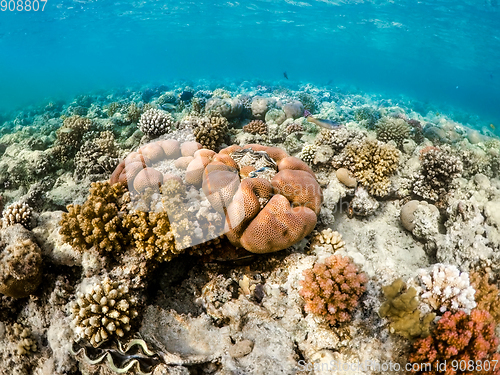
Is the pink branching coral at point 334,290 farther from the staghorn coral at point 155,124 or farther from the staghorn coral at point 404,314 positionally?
the staghorn coral at point 155,124

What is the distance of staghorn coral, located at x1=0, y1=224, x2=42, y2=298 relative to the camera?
11.2 feet

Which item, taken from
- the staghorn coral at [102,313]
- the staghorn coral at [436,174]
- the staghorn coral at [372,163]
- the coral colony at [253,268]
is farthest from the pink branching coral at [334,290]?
the staghorn coral at [436,174]

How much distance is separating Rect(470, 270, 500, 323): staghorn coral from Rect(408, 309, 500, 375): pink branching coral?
47cm

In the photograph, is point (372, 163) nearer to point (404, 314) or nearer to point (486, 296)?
point (486, 296)

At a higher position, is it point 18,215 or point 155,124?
point 155,124

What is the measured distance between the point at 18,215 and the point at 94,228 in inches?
66.0

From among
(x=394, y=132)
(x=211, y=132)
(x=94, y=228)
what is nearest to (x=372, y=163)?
(x=394, y=132)

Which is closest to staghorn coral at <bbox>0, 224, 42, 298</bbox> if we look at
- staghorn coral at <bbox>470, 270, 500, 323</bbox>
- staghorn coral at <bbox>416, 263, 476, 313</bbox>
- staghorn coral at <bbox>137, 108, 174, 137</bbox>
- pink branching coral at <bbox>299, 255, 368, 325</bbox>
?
pink branching coral at <bbox>299, 255, 368, 325</bbox>

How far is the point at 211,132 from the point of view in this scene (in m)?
6.36

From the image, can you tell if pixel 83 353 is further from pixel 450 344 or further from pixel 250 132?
pixel 250 132

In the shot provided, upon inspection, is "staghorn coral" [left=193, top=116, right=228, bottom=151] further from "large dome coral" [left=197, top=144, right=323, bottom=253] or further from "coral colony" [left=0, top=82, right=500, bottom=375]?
"large dome coral" [left=197, top=144, right=323, bottom=253]

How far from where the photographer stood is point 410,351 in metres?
2.77

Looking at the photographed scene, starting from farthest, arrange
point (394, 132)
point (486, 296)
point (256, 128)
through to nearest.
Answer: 1. point (256, 128)
2. point (394, 132)
3. point (486, 296)

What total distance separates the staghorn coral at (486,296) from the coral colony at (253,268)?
0.07ft
